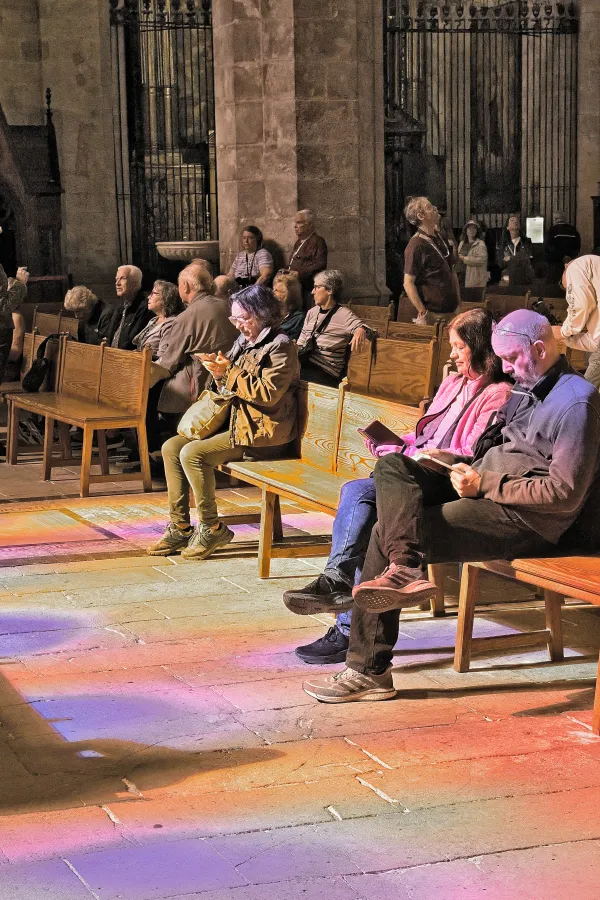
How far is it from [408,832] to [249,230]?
9.33 meters

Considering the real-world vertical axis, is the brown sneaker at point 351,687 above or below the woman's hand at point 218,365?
below

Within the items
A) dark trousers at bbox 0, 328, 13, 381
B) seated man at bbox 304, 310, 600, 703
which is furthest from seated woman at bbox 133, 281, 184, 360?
seated man at bbox 304, 310, 600, 703

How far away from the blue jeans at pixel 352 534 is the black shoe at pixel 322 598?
3cm

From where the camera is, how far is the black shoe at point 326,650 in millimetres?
5371

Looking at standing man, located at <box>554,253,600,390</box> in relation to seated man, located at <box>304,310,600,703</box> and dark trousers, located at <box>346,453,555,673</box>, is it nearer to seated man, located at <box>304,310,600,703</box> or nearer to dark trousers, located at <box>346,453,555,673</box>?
seated man, located at <box>304,310,600,703</box>

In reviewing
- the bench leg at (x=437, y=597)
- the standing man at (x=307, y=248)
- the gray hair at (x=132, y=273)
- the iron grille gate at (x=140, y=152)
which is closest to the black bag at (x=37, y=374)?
the gray hair at (x=132, y=273)

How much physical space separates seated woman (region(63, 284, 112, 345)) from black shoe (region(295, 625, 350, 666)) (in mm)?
5739

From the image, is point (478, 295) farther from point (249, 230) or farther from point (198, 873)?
point (198, 873)

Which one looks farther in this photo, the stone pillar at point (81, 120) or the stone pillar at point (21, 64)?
the stone pillar at point (21, 64)

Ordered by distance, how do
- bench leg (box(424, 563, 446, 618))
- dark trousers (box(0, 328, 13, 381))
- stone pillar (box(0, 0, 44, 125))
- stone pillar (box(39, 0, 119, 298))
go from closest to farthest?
bench leg (box(424, 563, 446, 618)) < dark trousers (box(0, 328, 13, 381)) < stone pillar (box(39, 0, 119, 298)) < stone pillar (box(0, 0, 44, 125))

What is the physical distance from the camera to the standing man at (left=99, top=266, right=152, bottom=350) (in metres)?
10.2

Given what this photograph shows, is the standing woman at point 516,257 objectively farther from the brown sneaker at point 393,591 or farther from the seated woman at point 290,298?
the brown sneaker at point 393,591

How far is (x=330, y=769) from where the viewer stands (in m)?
4.30

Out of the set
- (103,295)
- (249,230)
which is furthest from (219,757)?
(103,295)
